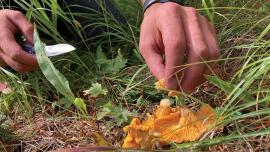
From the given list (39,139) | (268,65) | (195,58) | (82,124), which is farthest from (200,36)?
(39,139)

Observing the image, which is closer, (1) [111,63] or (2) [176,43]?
(2) [176,43]

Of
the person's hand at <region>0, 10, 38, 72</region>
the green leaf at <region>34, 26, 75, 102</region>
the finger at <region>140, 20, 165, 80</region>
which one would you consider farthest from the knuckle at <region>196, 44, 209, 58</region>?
the person's hand at <region>0, 10, 38, 72</region>

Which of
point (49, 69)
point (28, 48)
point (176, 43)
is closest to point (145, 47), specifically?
point (176, 43)

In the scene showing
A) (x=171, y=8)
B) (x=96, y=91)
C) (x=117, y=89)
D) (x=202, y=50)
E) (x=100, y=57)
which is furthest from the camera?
(x=100, y=57)

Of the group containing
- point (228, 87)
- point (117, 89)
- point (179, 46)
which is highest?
point (179, 46)

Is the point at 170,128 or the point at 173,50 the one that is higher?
the point at 173,50

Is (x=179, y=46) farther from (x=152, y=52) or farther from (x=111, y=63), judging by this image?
(x=111, y=63)

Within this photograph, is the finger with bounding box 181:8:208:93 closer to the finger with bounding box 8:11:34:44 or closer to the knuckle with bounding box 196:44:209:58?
the knuckle with bounding box 196:44:209:58

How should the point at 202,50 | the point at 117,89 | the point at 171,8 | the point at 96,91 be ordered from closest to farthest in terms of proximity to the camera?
the point at 202,50, the point at 171,8, the point at 96,91, the point at 117,89
